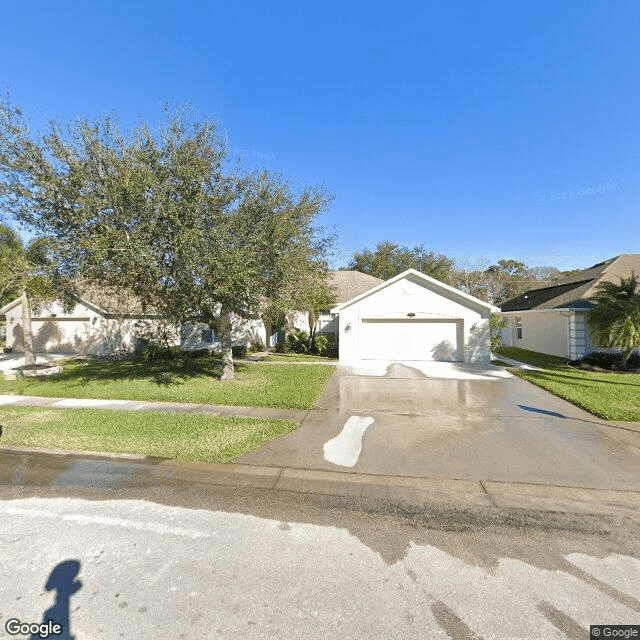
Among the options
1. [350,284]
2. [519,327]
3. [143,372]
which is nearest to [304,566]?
[143,372]

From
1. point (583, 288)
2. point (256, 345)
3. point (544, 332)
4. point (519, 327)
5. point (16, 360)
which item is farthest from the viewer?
point (519, 327)

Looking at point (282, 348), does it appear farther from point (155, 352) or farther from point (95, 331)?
point (95, 331)

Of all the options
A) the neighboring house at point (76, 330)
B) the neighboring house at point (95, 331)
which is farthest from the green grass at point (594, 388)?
the neighboring house at point (76, 330)

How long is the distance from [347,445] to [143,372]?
402 inches

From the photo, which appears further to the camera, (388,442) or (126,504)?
(388,442)

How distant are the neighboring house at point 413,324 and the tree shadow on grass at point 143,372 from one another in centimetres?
561

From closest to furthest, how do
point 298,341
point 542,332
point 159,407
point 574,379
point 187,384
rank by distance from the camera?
point 159,407 → point 187,384 → point 574,379 → point 542,332 → point 298,341

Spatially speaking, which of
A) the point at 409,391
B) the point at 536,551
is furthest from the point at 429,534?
the point at 409,391

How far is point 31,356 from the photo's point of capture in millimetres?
14195

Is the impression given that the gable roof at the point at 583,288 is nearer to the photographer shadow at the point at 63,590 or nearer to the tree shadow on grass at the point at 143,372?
the tree shadow on grass at the point at 143,372

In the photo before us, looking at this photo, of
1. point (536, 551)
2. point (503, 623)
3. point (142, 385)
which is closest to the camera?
point (503, 623)

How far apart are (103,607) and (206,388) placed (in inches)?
290

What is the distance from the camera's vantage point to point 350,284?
81.4ft

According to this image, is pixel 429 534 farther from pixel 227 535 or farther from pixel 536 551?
pixel 227 535
